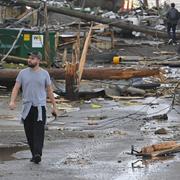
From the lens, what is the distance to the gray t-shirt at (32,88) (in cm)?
985

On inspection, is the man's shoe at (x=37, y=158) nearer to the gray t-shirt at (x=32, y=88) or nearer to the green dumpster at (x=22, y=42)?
the gray t-shirt at (x=32, y=88)

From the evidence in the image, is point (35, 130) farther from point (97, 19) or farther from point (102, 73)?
point (97, 19)

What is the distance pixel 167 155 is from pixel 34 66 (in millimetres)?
2383

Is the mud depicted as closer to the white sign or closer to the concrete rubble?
the concrete rubble

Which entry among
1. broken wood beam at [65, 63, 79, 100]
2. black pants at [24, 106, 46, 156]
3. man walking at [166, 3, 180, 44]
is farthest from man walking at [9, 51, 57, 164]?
man walking at [166, 3, 180, 44]

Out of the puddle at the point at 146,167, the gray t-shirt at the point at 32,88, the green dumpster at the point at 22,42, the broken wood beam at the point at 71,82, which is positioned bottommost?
the broken wood beam at the point at 71,82

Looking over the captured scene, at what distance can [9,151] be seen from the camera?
35.6 feet

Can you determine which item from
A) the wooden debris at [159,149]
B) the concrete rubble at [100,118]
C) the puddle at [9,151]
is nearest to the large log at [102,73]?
the concrete rubble at [100,118]

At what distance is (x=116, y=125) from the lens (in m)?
14.1

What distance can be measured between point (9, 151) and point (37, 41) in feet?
36.8

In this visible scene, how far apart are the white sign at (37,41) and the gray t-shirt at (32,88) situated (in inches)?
468

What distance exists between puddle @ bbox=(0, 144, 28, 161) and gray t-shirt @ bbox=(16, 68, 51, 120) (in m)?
0.76

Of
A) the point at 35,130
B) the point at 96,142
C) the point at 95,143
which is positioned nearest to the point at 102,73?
the point at 96,142

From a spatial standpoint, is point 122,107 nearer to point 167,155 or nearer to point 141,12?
point 167,155
